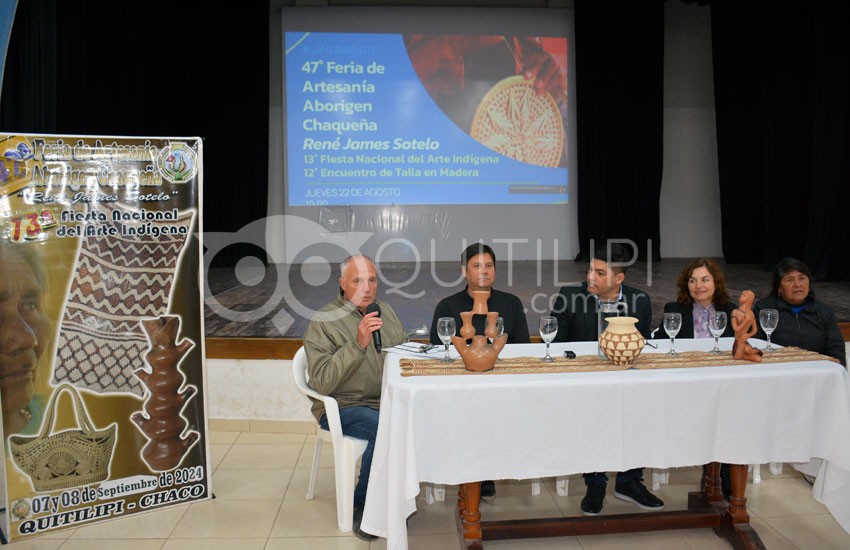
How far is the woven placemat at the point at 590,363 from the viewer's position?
2.29m

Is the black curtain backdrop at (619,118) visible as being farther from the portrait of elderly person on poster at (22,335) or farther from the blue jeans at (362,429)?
the portrait of elderly person on poster at (22,335)

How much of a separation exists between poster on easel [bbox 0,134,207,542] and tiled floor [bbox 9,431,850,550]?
0.15 m

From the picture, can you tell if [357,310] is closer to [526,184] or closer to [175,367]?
[175,367]

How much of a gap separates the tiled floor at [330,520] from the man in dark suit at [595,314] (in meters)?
0.07

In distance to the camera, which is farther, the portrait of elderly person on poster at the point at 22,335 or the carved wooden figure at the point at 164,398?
the carved wooden figure at the point at 164,398

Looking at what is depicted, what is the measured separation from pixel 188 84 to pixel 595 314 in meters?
7.02

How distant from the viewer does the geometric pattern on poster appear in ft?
8.84

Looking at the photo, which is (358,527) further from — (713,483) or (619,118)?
(619,118)

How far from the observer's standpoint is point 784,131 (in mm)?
7914

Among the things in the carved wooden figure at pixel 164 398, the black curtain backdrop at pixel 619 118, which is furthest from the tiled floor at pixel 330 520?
the black curtain backdrop at pixel 619 118

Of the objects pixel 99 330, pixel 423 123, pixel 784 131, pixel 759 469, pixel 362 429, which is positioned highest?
pixel 423 123

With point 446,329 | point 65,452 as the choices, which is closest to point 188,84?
point 65,452

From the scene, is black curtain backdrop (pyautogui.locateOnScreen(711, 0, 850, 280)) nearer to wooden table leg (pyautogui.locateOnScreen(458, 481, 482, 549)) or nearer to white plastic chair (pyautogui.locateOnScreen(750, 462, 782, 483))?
white plastic chair (pyautogui.locateOnScreen(750, 462, 782, 483))

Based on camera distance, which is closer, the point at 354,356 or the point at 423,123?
the point at 354,356
